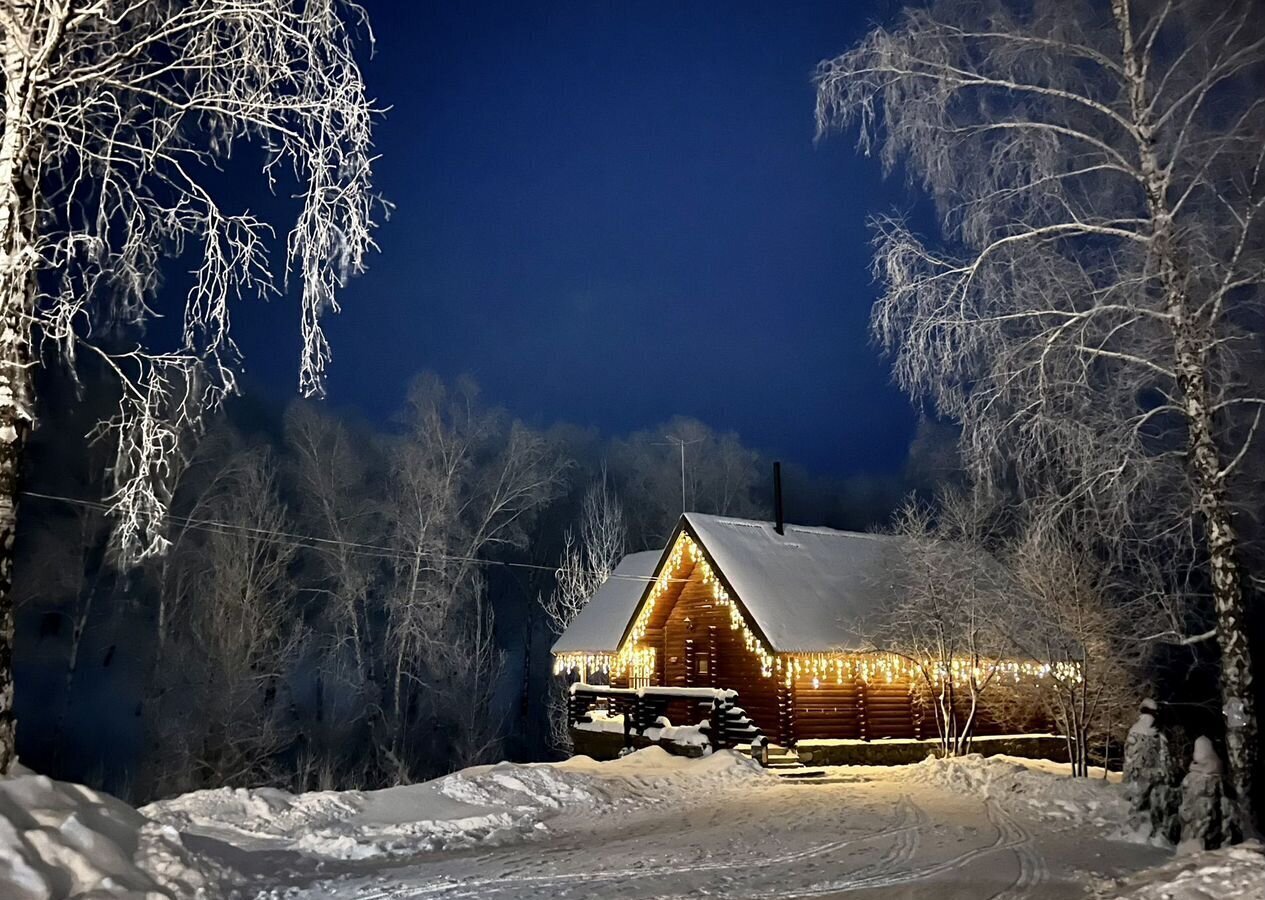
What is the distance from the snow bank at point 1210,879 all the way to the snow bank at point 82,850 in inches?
282

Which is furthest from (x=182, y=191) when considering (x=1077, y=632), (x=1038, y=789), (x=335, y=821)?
(x=1077, y=632)

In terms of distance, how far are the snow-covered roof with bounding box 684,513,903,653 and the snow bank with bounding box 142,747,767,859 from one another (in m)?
8.35

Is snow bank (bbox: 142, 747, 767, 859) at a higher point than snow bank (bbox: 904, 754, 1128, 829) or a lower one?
higher

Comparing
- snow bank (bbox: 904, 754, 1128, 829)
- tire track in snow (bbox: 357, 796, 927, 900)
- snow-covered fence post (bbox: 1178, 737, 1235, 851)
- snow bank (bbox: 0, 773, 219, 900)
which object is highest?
snow bank (bbox: 0, 773, 219, 900)

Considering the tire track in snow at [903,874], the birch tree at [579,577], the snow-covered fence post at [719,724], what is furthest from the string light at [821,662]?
the tire track in snow at [903,874]

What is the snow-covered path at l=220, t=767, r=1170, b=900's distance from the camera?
829 cm

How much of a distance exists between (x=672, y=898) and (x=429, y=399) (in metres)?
27.8

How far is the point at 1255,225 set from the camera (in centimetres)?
1067

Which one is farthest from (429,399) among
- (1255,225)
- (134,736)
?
(1255,225)

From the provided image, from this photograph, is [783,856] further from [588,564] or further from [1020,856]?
[588,564]

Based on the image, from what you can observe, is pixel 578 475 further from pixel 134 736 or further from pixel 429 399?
pixel 134 736

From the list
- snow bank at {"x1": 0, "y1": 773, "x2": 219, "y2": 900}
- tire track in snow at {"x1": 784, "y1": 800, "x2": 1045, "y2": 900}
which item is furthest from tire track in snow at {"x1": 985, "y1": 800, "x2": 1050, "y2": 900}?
snow bank at {"x1": 0, "y1": 773, "x2": 219, "y2": 900}

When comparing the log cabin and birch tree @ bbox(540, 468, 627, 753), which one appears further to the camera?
birch tree @ bbox(540, 468, 627, 753)

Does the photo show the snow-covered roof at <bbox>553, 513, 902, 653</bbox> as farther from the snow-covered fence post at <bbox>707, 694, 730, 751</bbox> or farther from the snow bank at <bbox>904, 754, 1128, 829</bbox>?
the snow bank at <bbox>904, 754, 1128, 829</bbox>
